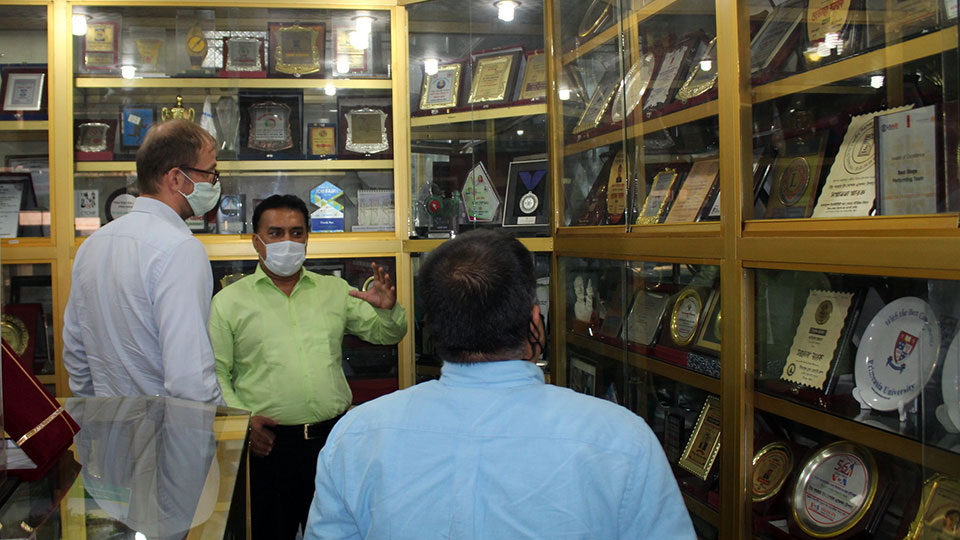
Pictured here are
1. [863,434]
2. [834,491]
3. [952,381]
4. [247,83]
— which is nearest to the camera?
[952,381]

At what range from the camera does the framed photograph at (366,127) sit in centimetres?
386

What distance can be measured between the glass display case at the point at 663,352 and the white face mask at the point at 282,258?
48.8 inches

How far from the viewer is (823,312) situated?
1870 mm

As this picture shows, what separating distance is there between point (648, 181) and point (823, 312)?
933 mm

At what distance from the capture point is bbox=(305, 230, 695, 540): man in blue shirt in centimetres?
104

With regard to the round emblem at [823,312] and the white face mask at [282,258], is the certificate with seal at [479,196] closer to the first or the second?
the white face mask at [282,258]

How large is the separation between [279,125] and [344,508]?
311cm

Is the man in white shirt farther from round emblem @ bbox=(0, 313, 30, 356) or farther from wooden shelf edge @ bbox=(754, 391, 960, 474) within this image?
round emblem @ bbox=(0, 313, 30, 356)

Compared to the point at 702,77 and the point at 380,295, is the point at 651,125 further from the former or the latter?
the point at 380,295

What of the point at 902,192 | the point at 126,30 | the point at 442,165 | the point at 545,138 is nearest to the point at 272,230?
the point at 442,165

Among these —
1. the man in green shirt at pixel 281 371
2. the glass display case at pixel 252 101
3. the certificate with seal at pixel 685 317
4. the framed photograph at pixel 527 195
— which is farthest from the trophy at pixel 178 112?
the certificate with seal at pixel 685 317

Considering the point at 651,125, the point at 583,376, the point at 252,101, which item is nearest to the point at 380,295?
the point at 583,376

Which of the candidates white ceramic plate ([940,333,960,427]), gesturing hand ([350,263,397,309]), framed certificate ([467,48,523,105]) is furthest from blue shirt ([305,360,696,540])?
framed certificate ([467,48,523,105])

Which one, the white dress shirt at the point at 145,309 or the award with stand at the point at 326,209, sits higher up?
the award with stand at the point at 326,209
